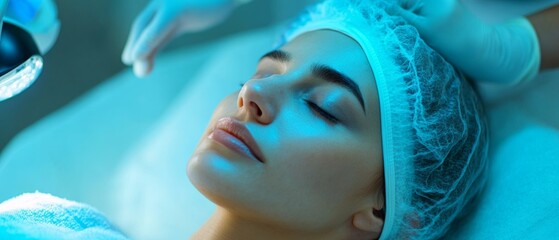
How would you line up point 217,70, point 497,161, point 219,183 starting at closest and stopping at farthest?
point 219,183
point 497,161
point 217,70

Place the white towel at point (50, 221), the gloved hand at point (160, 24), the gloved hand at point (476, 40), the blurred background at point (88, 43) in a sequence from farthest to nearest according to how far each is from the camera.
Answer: the blurred background at point (88, 43) → the gloved hand at point (160, 24) → the gloved hand at point (476, 40) → the white towel at point (50, 221)

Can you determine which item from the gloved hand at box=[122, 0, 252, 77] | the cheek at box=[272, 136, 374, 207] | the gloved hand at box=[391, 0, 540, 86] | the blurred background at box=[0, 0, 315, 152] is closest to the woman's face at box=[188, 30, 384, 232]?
the cheek at box=[272, 136, 374, 207]

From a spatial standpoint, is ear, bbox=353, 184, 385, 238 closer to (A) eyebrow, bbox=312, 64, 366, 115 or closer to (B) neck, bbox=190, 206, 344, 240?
(B) neck, bbox=190, 206, 344, 240

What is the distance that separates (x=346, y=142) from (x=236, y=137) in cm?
20

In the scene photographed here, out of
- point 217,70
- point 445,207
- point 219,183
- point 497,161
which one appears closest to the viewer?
point 219,183

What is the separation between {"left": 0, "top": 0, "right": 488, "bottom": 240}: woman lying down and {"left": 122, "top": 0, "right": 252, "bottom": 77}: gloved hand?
46cm

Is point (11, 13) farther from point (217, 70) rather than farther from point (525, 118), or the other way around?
point (525, 118)

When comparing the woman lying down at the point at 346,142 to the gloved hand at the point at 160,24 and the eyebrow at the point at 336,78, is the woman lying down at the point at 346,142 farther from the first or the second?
the gloved hand at the point at 160,24

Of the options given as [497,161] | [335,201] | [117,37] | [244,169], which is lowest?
[497,161]

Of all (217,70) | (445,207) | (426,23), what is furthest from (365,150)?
(217,70)

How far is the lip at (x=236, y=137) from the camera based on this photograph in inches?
44.1

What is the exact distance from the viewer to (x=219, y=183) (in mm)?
1106

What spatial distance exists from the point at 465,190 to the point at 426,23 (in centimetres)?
36

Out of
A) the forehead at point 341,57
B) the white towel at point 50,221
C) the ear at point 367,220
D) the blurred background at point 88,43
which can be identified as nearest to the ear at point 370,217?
the ear at point 367,220
